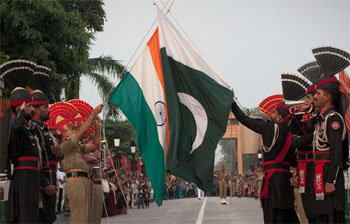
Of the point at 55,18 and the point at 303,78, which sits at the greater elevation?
the point at 55,18

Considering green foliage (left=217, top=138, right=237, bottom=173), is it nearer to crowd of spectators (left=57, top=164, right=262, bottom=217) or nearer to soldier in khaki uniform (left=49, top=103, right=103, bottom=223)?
crowd of spectators (left=57, top=164, right=262, bottom=217)

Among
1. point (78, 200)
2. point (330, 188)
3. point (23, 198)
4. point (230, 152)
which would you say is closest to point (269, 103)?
A: point (230, 152)

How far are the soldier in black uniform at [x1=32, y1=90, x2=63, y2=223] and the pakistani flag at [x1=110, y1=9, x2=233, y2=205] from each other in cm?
125

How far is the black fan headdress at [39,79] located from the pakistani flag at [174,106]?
4.09ft

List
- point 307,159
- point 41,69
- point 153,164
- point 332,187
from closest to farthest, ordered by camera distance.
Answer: point 332,187
point 307,159
point 153,164
point 41,69

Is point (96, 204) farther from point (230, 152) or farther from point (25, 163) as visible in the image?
point (25, 163)

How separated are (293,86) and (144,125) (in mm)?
2515

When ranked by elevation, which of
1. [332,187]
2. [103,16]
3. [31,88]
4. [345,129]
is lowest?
[332,187]

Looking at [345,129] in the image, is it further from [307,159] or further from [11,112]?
[11,112]

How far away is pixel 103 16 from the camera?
3966cm

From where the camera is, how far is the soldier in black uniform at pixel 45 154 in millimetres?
10328

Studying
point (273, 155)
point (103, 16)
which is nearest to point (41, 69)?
point (273, 155)

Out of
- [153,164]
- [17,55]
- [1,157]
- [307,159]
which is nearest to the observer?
[1,157]

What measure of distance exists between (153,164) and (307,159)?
2346 mm
